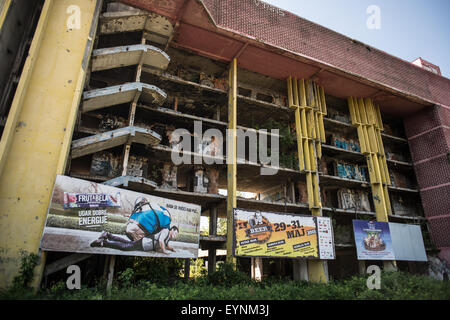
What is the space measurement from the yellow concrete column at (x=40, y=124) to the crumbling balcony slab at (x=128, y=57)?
2.13ft

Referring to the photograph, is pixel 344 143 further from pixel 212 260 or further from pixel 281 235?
pixel 212 260

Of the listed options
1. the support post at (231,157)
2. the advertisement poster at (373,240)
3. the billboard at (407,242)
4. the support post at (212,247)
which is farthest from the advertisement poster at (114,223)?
the billboard at (407,242)

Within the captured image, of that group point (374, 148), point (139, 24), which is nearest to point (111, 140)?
point (139, 24)

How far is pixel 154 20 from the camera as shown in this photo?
11469mm

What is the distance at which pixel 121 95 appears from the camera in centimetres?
1016

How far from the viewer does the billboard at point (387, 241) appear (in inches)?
495

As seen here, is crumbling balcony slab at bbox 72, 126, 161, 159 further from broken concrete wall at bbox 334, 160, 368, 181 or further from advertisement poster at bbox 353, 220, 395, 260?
broken concrete wall at bbox 334, 160, 368, 181

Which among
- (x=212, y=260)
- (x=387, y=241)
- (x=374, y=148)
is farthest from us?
(x=374, y=148)

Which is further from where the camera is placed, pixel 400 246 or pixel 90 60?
pixel 400 246

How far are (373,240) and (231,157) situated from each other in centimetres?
726

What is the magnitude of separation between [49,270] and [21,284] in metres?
0.87
